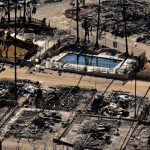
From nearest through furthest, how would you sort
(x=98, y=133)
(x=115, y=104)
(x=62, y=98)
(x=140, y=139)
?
(x=140, y=139) → (x=98, y=133) → (x=115, y=104) → (x=62, y=98)

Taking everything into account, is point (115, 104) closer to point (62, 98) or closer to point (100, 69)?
point (62, 98)

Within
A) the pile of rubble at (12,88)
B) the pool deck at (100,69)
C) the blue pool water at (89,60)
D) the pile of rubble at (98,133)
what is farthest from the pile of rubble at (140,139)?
the blue pool water at (89,60)

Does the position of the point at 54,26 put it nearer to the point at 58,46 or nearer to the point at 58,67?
the point at 58,46

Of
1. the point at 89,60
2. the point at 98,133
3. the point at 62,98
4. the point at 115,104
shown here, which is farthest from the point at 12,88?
the point at 98,133

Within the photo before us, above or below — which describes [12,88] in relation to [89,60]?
below

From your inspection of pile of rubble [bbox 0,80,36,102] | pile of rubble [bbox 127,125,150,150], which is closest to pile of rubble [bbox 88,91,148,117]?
pile of rubble [bbox 127,125,150,150]

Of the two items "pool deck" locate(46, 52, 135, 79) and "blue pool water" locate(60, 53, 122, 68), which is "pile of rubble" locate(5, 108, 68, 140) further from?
"blue pool water" locate(60, 53, 122, 68)

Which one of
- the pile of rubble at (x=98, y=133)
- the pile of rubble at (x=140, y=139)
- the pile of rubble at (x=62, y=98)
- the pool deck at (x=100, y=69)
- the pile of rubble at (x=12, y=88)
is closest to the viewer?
the pile of rubble at (x=140, y=139)

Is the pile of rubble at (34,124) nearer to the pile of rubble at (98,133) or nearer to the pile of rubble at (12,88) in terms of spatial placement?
the pile of rubble at (98,133)

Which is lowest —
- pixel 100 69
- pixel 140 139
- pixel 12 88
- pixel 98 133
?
pixel 140 139

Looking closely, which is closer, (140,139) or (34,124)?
(140,139)
